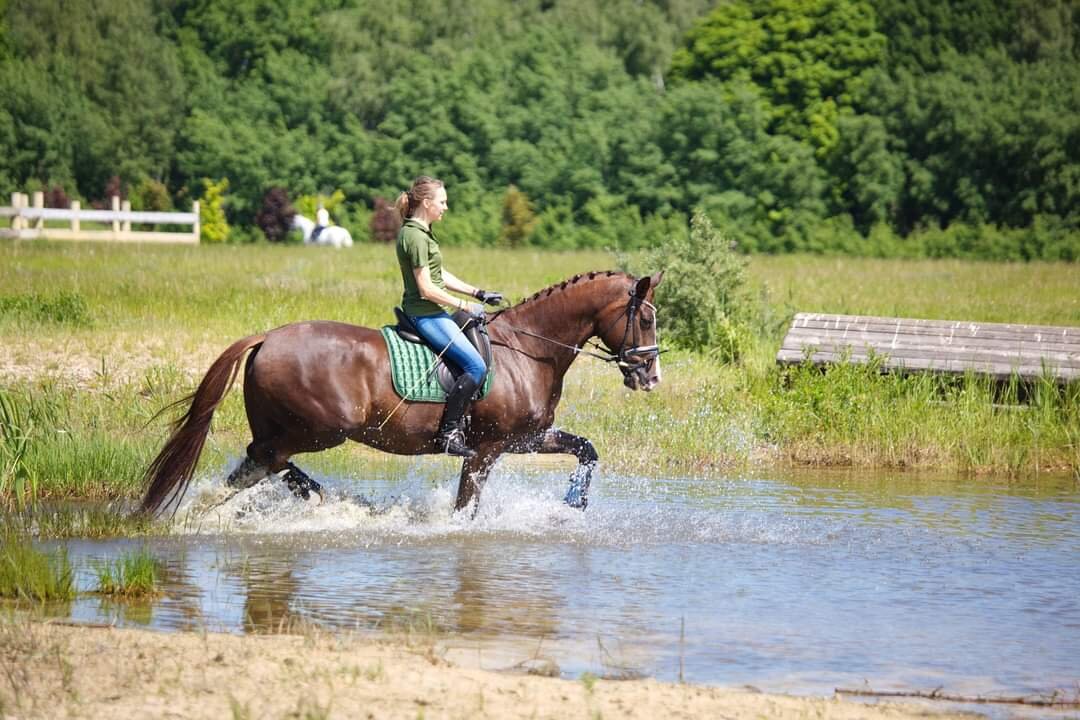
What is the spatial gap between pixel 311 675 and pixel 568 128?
57846 mm

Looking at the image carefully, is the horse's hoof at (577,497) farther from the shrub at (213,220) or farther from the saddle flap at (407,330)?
the shrub at (213,220)

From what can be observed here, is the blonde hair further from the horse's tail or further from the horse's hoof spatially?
the horse's hoof

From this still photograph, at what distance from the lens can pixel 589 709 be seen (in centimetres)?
684

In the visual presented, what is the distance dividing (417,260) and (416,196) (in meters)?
0.47

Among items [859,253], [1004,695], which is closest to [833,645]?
[1004,695]

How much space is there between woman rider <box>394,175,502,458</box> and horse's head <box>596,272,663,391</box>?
39.4 inches

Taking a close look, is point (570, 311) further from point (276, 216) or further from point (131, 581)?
point (276, 216)

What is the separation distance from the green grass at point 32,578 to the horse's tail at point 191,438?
84.2 inches

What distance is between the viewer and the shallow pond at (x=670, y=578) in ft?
27.2

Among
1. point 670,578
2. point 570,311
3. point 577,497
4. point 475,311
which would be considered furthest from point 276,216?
point 670,578

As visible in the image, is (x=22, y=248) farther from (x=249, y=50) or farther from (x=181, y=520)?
(x=249, y=50)

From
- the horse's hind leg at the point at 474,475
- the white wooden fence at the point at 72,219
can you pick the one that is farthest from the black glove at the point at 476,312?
the white wooden fence at the point at 72,219

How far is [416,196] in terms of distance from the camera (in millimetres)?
11180

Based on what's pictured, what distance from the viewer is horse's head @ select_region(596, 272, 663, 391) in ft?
38.5
